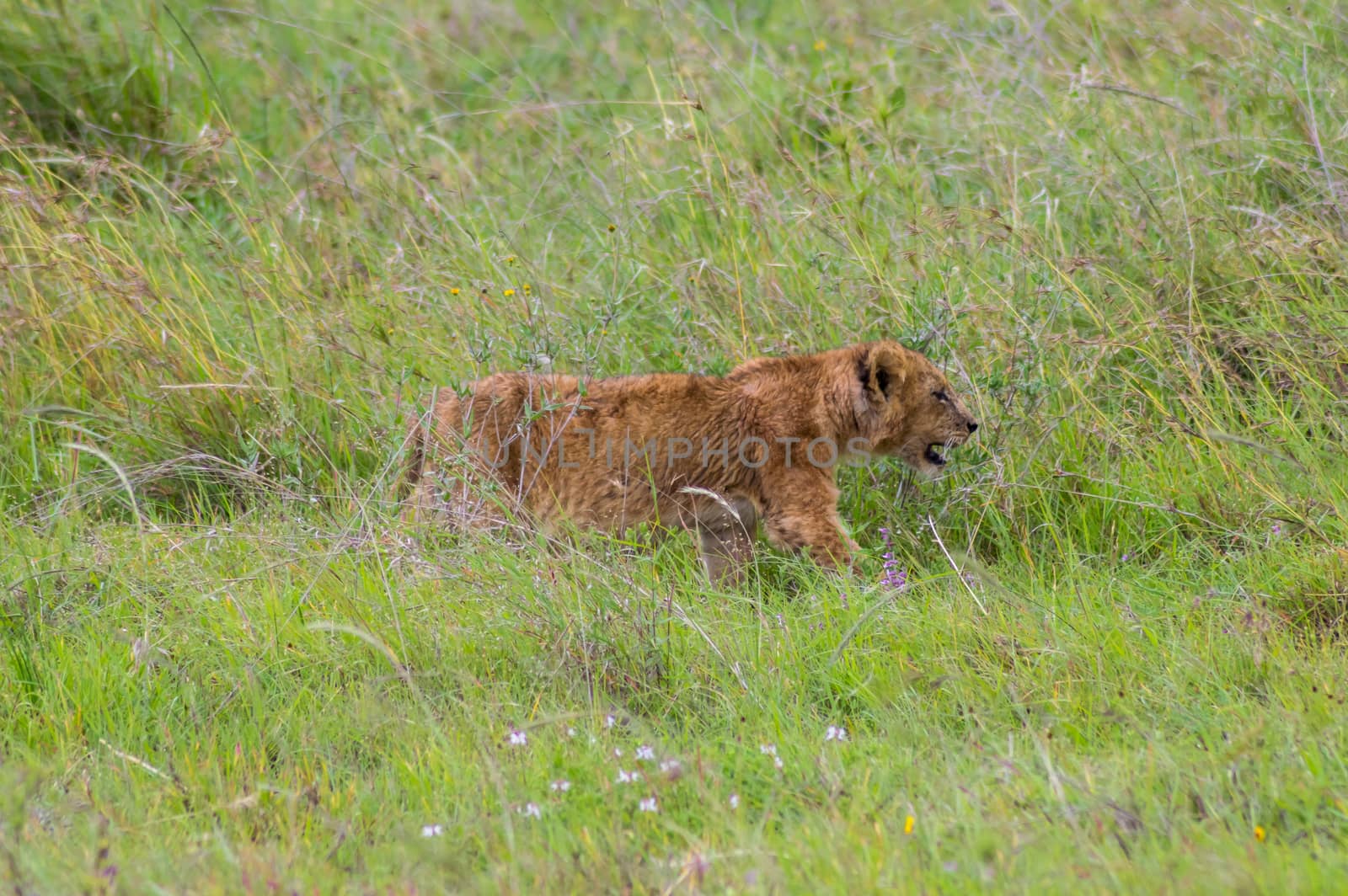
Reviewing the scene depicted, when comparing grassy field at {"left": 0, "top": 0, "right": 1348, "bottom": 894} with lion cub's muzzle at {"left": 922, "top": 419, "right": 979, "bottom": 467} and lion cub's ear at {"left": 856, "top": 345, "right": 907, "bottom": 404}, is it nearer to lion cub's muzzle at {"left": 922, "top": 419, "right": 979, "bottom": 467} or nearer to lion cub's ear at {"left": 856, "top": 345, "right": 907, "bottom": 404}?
lion cub's muzzle at {"left": 922, "top": 419, "right": 979, "bottom": 467}

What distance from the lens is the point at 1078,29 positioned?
8.02 meters

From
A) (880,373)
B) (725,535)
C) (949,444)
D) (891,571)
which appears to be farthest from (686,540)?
(949,444)

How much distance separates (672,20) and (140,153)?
3.79 metres

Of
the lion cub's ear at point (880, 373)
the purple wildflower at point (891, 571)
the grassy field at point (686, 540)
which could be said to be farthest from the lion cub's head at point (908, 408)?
the purple wildflower at point (891, 571)

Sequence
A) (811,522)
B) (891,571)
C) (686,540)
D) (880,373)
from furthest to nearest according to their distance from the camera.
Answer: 1. (880,373)
2. (686,540)
3. (811,522)
4. (891,571)

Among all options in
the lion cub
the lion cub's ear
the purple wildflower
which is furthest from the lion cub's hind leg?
the lion cub's ear

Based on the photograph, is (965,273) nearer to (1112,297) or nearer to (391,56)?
(1112,297)

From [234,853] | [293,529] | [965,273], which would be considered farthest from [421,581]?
[965,273]

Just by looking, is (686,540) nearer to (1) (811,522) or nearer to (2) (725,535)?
(2) (725,535)

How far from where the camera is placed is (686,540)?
567 cm

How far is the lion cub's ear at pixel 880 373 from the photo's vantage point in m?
5.73

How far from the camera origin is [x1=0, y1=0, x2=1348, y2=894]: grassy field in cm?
342

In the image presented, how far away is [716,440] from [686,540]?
0.42 metres

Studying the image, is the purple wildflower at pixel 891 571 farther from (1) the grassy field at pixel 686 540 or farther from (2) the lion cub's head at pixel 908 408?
(2) the lion cub's head at pixel 908 408
